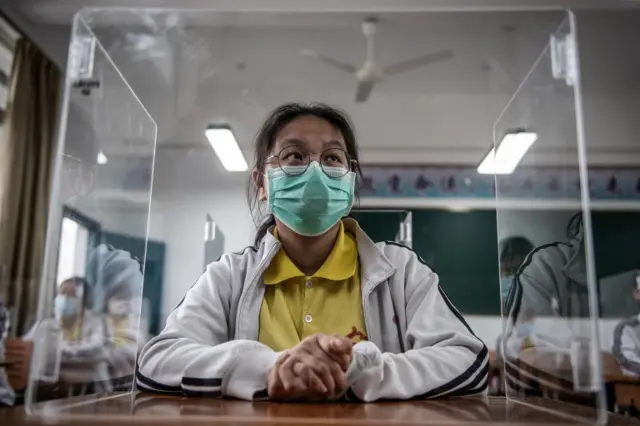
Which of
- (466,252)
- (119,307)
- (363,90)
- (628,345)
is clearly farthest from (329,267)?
(628,345)

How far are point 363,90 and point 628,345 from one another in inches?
67.3

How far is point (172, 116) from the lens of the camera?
136 centimetres

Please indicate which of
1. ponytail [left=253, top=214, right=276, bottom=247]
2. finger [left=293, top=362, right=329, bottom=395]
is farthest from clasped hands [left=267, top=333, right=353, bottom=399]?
ponytail [left=253, top=214, right=276, bottom=247]

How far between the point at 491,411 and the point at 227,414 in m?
0.34

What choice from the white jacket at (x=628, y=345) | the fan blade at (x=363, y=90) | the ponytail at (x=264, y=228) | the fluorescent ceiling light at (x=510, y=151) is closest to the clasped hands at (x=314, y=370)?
the ponytail at (x=264, y=228)

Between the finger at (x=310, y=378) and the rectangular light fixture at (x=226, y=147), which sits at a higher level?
the rectangular light fixture at (x=226, y=147)

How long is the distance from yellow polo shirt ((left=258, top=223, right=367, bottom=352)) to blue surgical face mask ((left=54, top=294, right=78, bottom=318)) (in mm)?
313

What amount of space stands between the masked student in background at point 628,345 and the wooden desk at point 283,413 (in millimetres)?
1487

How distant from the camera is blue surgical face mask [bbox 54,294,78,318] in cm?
89

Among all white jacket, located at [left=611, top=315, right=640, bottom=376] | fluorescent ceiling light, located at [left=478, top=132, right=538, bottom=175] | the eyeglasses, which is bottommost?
white jacket, located at [left=611, top=315, right=640, bottom=376]

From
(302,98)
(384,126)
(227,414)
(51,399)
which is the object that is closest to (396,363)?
(227,414)

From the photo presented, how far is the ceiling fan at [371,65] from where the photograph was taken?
1437mm

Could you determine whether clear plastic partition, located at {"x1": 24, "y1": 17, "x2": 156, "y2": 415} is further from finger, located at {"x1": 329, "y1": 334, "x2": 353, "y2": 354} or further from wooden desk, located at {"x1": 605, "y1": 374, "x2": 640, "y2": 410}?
wooden desk, located at {"x1": 605, "y1": 374, "x2": 640, "y2": 410}

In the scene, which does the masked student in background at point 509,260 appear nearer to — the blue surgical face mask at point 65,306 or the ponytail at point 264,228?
the ponytail at point 264,228
